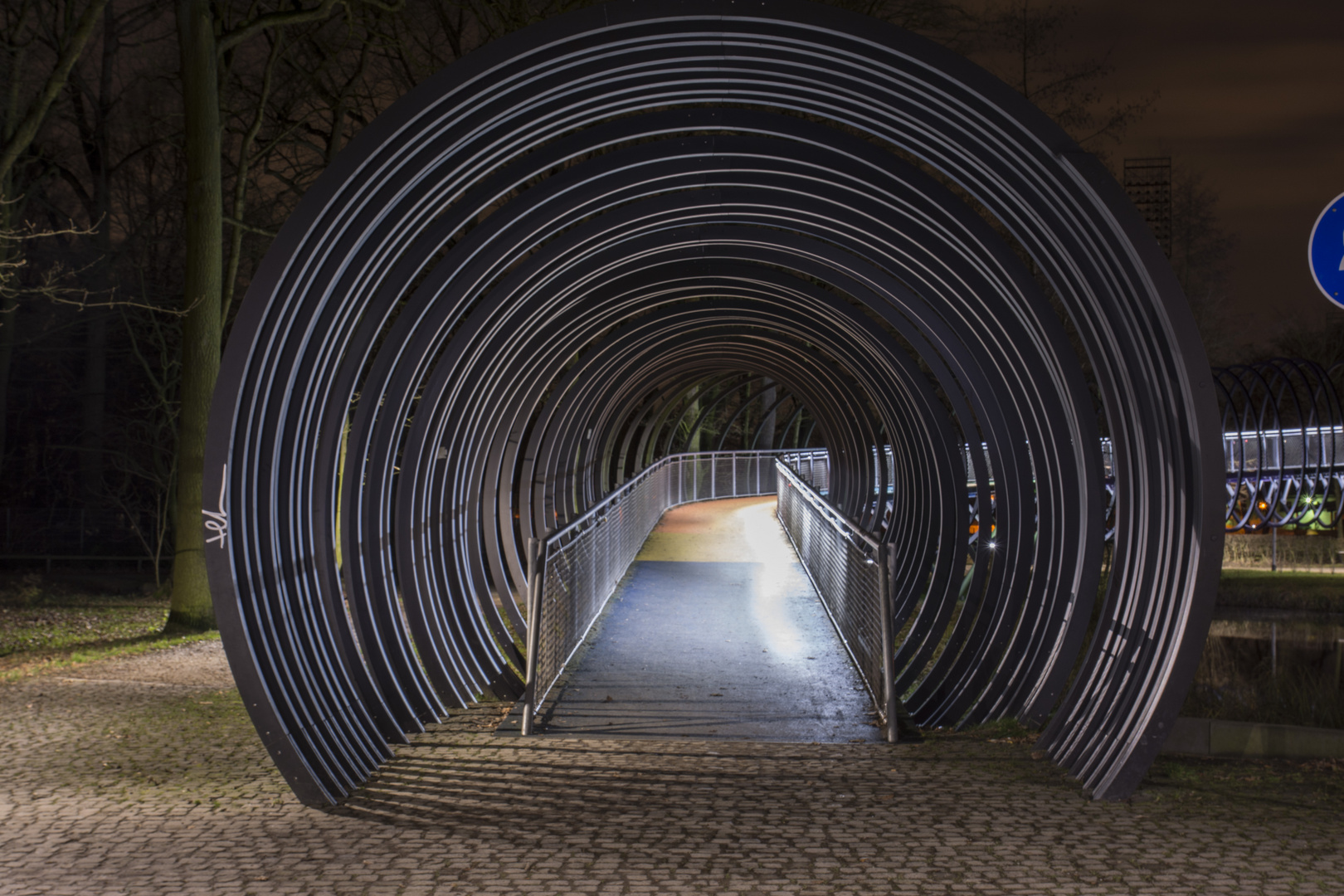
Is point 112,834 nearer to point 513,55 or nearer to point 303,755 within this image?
point 303,755

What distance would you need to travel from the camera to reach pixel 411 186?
5781 millimetres

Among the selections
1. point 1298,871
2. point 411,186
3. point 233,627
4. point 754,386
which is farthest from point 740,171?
point 754,386

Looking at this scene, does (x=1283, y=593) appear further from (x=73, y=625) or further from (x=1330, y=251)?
(x=73, y=625)

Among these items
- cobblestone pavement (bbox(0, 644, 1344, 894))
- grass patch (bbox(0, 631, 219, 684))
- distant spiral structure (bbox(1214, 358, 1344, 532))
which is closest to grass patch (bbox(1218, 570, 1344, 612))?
→ distant spiral structure (bbox(1214, 358, 1344, 532))

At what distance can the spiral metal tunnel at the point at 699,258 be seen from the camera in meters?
5.15

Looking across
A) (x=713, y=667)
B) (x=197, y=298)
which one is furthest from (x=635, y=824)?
(x=197, y=298)

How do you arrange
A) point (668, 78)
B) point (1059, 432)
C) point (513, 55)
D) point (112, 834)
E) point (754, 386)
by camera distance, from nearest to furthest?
point (112, 834), point (513, 55), point (668, 78), point (1059, 432), point (754, 386)

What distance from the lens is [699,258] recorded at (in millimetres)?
10695

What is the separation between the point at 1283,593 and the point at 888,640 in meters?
15.4

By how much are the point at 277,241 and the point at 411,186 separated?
85 centimetres

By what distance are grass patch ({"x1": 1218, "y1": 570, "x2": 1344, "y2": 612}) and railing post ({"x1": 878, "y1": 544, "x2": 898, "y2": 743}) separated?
1417cm

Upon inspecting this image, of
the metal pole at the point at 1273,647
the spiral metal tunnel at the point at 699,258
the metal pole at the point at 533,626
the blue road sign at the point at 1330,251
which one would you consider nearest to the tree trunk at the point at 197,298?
the spiral metal tunnel at the point at 699,258

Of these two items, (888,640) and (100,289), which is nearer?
(888,640)

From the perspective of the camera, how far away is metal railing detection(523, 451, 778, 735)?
7148 millimetres
